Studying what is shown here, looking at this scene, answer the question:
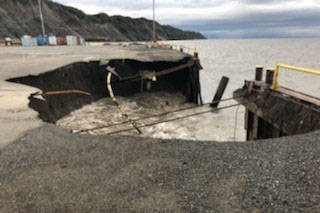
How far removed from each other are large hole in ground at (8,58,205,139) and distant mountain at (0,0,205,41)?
57.7 meters

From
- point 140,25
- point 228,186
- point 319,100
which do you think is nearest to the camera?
point 228,186

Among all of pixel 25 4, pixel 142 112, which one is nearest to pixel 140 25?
pixel 25 4

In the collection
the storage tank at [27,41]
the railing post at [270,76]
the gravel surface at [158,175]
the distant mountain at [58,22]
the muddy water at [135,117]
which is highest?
the distant mountain at [58,22]

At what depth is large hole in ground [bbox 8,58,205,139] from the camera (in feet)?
26.1

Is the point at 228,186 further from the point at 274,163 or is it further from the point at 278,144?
the point at 278,144

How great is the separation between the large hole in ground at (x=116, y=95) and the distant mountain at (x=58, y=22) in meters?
57.7

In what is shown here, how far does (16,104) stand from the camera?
17.8ft

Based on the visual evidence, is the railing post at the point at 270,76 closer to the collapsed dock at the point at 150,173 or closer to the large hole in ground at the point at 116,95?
the collapsed dock at the point at 150,173

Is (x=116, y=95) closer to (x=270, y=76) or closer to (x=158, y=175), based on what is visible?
(x=270, y=76)

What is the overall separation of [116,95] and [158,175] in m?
9.85

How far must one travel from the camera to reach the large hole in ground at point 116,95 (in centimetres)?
794

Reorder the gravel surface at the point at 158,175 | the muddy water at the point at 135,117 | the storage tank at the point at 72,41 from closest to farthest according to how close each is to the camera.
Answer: the gravel surface at the point at 158,175
the muddy water at the point at 135,117
the storage tank at the point at 72,41

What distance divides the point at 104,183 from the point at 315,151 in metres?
2.82

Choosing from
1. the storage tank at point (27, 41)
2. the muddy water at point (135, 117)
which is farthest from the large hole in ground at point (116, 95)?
the storage tank at point (27, 41)
